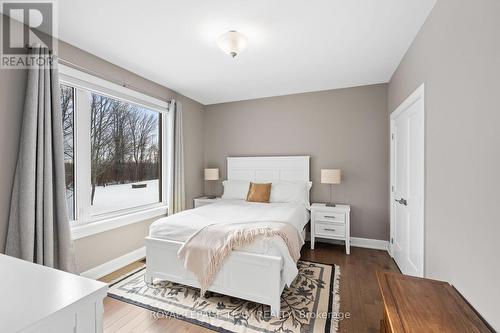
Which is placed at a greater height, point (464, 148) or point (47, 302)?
point (464, 148)

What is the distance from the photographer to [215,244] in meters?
2.14

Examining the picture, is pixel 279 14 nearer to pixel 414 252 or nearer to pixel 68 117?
pixel 68 117

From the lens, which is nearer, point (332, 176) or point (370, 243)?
point (332, 176)

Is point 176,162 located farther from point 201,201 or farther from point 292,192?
point 292,192

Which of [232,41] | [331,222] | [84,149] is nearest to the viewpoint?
[232,41]

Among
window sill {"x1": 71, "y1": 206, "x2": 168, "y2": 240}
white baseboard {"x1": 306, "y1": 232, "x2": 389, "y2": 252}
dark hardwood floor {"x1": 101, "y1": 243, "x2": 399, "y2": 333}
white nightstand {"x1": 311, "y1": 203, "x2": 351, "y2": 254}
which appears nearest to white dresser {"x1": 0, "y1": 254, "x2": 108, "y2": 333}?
dark hardwood floor {"x1": 101, "y1": 243, "x2": 399, "y2": 333}

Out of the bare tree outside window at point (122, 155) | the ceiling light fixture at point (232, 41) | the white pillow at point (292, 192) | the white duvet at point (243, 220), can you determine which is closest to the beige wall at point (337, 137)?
the white pillow at point (292, 192)

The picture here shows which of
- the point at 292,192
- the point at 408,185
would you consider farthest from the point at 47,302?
the point at 292,192

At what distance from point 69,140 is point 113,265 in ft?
5.20

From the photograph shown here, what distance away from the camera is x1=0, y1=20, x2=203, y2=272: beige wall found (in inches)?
77.7

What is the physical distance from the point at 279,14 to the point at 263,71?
1166mm

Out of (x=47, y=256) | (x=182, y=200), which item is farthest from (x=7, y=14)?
(x=182, y=200)

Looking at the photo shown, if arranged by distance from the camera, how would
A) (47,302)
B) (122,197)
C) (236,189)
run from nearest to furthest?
(47,302) < (122,197) < (236,189)

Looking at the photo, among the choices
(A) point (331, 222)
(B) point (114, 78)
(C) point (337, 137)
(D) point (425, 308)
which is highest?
(B) point (114, 78)
